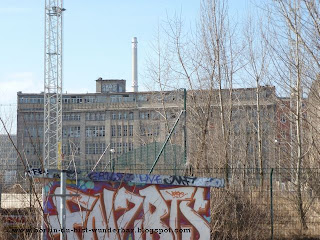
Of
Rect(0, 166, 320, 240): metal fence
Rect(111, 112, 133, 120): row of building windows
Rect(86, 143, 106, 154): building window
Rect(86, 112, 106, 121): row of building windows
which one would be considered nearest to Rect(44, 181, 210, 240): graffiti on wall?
Rect(0, 166, 320, 240): metal fence

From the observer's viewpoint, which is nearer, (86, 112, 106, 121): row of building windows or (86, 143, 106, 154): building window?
(86, 143, 106, 154): building window

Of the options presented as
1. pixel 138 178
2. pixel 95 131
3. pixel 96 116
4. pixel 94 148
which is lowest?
pixel 94 148

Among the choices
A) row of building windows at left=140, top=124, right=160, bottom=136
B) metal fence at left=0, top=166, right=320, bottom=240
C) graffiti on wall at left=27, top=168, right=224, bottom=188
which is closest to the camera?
graffiti on wall at left=27, top=168, right=224, bottom=188

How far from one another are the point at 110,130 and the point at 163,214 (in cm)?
6138

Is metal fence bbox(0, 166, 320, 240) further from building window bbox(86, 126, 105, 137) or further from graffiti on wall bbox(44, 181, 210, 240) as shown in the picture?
building window bbox(86, 126, 105, 137)

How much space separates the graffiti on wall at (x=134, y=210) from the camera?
29.4 ft

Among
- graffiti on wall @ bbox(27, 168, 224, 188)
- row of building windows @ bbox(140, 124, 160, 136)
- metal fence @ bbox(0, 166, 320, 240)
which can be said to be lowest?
metal fence @ bbox(0, 166, 320, 240)

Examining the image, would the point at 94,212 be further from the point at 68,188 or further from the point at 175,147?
the point at 175,147

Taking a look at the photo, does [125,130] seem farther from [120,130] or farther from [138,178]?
[138,178]

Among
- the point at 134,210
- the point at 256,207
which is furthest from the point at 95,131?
the point at 134,210

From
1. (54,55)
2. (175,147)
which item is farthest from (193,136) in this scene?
(54,55)

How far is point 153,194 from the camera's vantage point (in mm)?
9586

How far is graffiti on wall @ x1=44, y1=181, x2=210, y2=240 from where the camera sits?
8.96m

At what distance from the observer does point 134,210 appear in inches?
369
